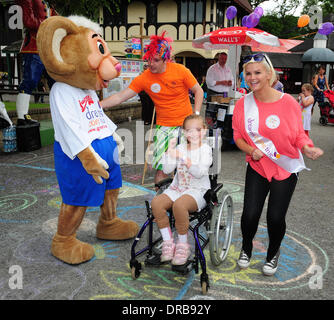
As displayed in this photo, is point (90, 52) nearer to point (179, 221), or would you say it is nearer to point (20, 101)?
point (179, 221)

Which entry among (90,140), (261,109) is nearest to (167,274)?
(90,140)

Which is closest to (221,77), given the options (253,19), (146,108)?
(253,19)

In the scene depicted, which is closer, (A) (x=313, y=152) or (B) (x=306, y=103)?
(A) (x=313, y=152)

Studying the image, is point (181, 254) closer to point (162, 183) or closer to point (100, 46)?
point (162, 183)

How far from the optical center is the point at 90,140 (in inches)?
115

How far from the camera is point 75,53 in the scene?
2918 mm

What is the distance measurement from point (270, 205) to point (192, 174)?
0.68m

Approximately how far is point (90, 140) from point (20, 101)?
486cm

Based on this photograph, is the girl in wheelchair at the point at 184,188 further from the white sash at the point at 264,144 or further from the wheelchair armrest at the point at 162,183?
the white sash at the point at 264,144

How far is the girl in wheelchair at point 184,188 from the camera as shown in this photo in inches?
112

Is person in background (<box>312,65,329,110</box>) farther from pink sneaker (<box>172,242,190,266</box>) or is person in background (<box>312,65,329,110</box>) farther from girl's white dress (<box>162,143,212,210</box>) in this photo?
pink sneaker (<box>172,242,190,266</box>)
